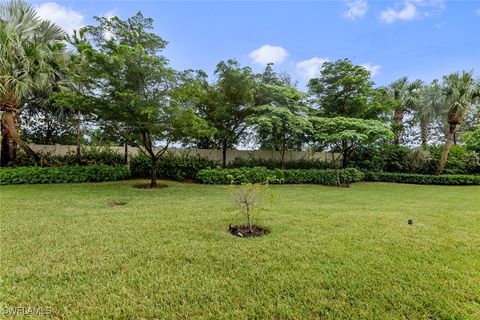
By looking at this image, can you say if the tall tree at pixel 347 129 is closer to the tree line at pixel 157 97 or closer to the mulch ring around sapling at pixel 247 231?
the tree line at pixel 157 97

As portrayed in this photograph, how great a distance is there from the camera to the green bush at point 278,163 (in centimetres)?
1222

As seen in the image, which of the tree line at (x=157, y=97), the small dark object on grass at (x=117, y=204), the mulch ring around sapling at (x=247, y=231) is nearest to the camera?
the mulch ring around sapling at (x=247, y=231)

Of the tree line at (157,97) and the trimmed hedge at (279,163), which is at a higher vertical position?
the tree line at (157,97)

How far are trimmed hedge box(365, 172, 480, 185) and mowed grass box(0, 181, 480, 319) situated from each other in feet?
26.5

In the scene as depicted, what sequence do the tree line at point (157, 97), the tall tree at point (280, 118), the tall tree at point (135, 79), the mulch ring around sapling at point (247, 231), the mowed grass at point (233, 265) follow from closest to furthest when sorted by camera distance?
the mowed grass at point (233, 265) < the mulch ring around sapling at point (247, 231) < the tall tree at point (135, 79) < the tree line at point (157, 97) < the tall tree at point (280, 118)

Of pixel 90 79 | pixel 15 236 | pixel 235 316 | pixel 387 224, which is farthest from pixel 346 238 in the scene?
pixel 90 79

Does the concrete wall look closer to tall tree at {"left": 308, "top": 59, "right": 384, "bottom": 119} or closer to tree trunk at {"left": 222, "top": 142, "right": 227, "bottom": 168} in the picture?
tree trunk at {"left": 222, "top": 142, "right": 227, "bottom": 168}

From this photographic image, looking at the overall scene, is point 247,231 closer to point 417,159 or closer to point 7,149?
point 7,149

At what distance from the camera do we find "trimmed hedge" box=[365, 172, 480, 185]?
12.8 m

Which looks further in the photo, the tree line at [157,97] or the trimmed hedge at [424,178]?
the trimmed hedge at [424,178]

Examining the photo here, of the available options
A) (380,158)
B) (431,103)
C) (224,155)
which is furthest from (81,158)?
(431,103)

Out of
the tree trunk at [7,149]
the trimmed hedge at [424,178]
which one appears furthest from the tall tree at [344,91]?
the tree trunk at [7,149]

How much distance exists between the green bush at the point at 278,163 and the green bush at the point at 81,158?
204 inches

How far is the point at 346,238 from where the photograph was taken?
12.3ft
